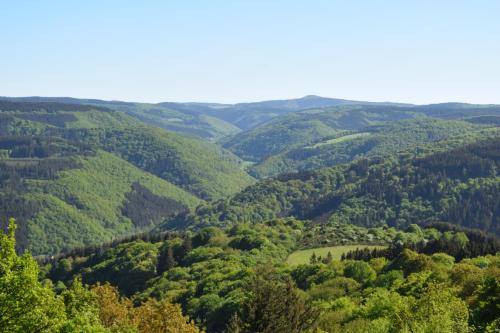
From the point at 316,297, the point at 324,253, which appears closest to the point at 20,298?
the point at 316,297

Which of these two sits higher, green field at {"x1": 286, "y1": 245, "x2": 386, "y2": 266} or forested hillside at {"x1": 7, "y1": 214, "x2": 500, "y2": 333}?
forested hillside at {"x1": 7, "y1": 214, "x2": 500, "y2": 333}

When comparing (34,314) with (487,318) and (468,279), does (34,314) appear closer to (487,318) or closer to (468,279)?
(487,318)

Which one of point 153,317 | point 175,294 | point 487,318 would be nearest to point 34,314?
point 153,317

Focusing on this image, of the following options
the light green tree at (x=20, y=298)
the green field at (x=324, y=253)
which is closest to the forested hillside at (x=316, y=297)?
the light green tree at (x=20, y=298)

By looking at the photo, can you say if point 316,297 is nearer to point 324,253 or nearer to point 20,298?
point 324,253

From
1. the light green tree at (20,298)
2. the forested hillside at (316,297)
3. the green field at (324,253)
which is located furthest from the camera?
the green field at (324,253)

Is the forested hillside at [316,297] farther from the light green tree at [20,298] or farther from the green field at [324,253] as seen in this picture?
the green field at [324,253]

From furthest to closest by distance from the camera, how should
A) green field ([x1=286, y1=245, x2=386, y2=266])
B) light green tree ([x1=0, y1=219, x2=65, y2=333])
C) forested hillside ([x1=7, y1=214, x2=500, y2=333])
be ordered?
green field ([x1=286, y1=245, x2=386, y2=266])
forested hillside ([x1=7, y1=214, x2=500, y2=333])
light green tree ([x1=0, y1=219, x2=65, y2=333])

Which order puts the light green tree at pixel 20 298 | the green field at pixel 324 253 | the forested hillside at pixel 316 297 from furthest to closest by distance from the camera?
the green field at pixel 324 253
the forested hillside at pixel 316 297
the light green tree at pixel 20 298

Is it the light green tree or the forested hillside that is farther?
the forested hillside

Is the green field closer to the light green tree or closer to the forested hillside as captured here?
the forested hillside

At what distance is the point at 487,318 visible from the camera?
5581 cm

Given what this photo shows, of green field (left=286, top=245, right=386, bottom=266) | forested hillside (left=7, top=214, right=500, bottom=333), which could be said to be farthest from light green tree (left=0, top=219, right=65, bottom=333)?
green field (left=286, top=245, right=386, bottom=266)

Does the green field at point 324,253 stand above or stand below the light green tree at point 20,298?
below
